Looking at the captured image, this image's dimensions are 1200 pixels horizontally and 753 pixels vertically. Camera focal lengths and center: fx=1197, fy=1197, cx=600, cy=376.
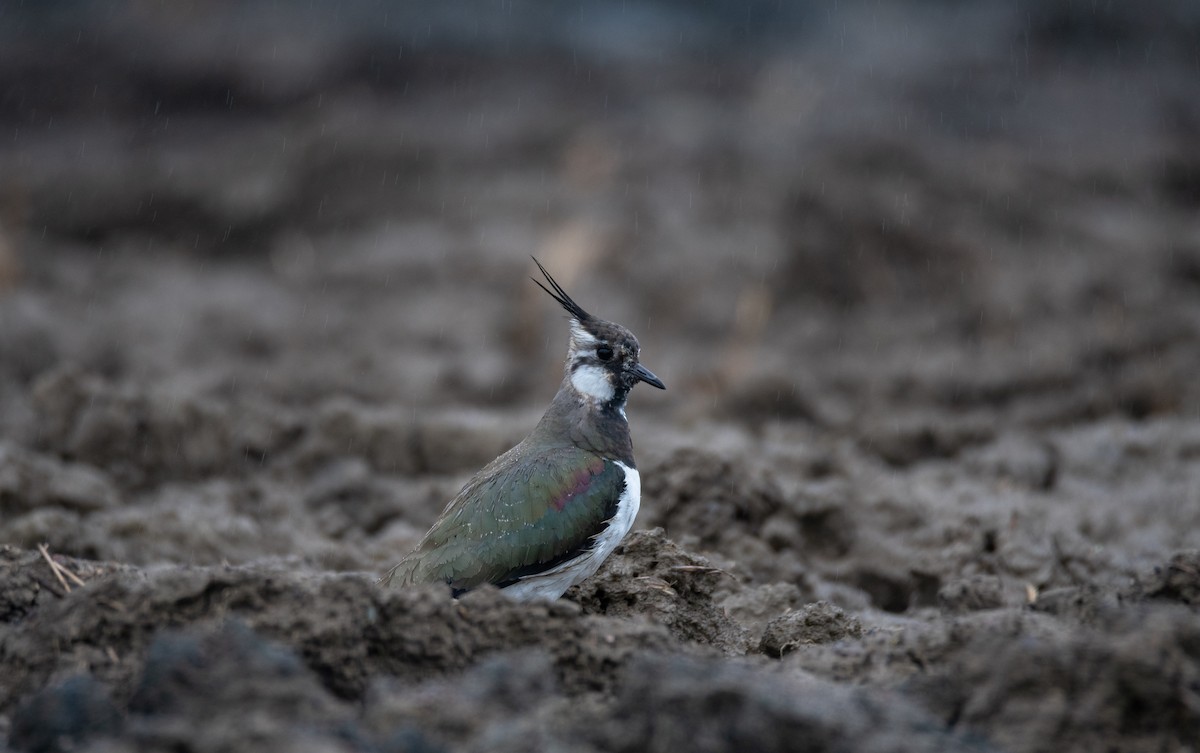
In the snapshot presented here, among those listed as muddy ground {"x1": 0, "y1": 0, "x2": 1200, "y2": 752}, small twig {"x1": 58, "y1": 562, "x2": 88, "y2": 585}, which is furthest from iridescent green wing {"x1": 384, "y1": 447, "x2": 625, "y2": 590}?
small twig {"x1": 58, "y1": 562, "x2": 88, "y2": 585}

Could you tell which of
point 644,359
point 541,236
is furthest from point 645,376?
point 541,236

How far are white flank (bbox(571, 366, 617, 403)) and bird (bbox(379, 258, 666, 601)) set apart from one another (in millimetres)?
242

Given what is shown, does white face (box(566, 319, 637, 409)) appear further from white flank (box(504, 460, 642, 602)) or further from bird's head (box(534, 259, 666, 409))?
white flank (box(504, 460, 642, 602))

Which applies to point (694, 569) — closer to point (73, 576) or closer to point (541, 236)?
point (73, 576)

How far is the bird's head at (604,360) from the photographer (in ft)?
20.1

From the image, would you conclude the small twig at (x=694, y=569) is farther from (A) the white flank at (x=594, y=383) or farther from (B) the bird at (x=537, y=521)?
(A) the white flank at (x=594, y=383)

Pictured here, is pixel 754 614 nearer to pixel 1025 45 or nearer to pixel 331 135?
pixel 331 135

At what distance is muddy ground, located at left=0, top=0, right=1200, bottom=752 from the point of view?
358 cm

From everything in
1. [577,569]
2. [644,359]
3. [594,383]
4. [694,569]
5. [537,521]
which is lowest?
[644,359]

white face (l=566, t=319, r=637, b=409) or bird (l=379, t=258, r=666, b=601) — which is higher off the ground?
white face (l=566, t=319, r=637, b=409)

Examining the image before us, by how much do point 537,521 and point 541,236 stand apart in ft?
28.0

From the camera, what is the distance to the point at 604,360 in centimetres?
618

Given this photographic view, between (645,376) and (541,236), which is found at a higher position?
(645,376)

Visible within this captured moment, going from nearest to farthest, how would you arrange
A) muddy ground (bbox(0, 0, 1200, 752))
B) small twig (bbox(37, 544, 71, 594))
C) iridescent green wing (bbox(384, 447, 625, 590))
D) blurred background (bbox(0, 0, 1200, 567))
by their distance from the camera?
muddy ground (bbox(0, 0, 1200, 752)) → small twig (bbox(37, 544, 71, 594)) → iridescent green wing (bbox(384, 447, 625, 590)) → blurred background (bbox(0, 0, 1200, 567))
